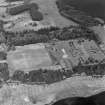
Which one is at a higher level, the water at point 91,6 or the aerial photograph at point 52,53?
the aerial photograph at point 52,53

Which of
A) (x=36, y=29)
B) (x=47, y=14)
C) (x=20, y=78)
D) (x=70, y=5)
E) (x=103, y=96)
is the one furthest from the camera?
(x=70, y=5)

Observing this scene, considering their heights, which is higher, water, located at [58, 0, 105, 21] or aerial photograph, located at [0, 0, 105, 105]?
aerial photograph, located at [0, 0, 105, 105]

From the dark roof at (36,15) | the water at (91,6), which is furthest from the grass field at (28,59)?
the water at (91,6)

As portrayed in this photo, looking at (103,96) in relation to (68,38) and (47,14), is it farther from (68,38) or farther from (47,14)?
(47,14)

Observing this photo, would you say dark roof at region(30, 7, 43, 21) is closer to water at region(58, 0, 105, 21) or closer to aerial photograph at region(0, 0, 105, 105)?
aerial photograph at region(0, 0, 105, 105)

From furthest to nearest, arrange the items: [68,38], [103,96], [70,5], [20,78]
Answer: [70,5], [68,38], [20,78], [103,96]

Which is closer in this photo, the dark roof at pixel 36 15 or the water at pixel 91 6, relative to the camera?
the dark roof at pixel 36 15

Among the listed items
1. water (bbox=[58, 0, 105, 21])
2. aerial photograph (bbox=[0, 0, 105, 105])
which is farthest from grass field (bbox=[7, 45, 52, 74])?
water (bbox=[58, 0, 105, 21])

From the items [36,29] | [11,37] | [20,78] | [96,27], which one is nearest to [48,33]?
[36,29]

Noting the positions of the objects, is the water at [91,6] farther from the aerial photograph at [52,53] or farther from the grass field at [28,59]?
the grass field at [28,59]
